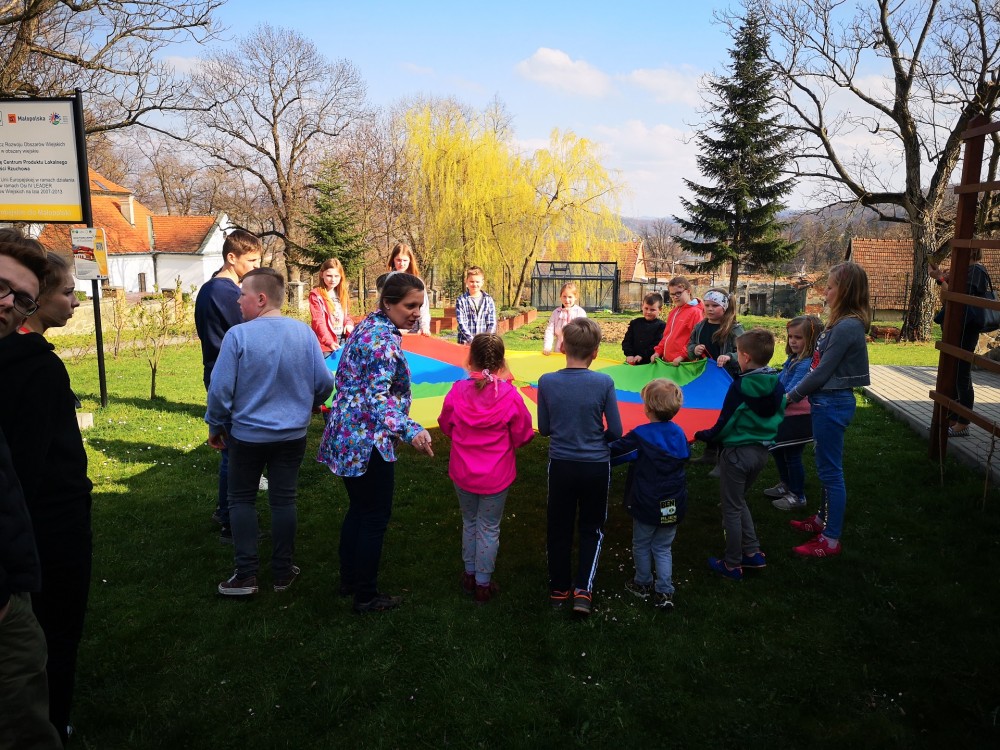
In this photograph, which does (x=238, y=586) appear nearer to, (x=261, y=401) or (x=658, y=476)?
(x=261, y=401)

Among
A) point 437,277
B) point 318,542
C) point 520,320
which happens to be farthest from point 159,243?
point 318,542

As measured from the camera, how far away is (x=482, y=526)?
3918 mm

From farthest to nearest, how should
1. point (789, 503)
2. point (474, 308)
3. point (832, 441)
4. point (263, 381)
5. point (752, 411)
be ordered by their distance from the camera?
point (474, 308) → point (789, 503) → point (832, 441) → point (752, 411) → point (263, 381)

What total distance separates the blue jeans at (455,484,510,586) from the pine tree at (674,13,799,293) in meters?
→ 30.0

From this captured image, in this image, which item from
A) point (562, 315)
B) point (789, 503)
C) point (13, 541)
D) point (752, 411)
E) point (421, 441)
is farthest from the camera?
point (562, 315)

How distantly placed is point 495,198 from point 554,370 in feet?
75.5

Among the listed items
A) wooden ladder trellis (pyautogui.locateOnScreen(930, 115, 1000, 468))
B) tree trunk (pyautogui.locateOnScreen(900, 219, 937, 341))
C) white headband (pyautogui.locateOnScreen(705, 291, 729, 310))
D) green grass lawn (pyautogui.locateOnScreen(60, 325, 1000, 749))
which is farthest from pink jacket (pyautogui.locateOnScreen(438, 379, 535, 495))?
tree trunk (pyautogui.locateOnScreen(900, 219, 937, 341))

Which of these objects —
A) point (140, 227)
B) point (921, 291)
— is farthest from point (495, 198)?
point (140, 227)

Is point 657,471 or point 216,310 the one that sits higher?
point 216,310

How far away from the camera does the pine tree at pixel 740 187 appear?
30734 mm

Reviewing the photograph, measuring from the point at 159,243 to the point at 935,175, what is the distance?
4730 cm

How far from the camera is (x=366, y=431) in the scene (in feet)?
11.6

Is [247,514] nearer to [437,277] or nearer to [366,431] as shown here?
[366,431]

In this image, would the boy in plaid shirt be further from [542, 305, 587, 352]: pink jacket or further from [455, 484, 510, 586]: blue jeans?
[455, 484, 510, 586]: blue jeans
